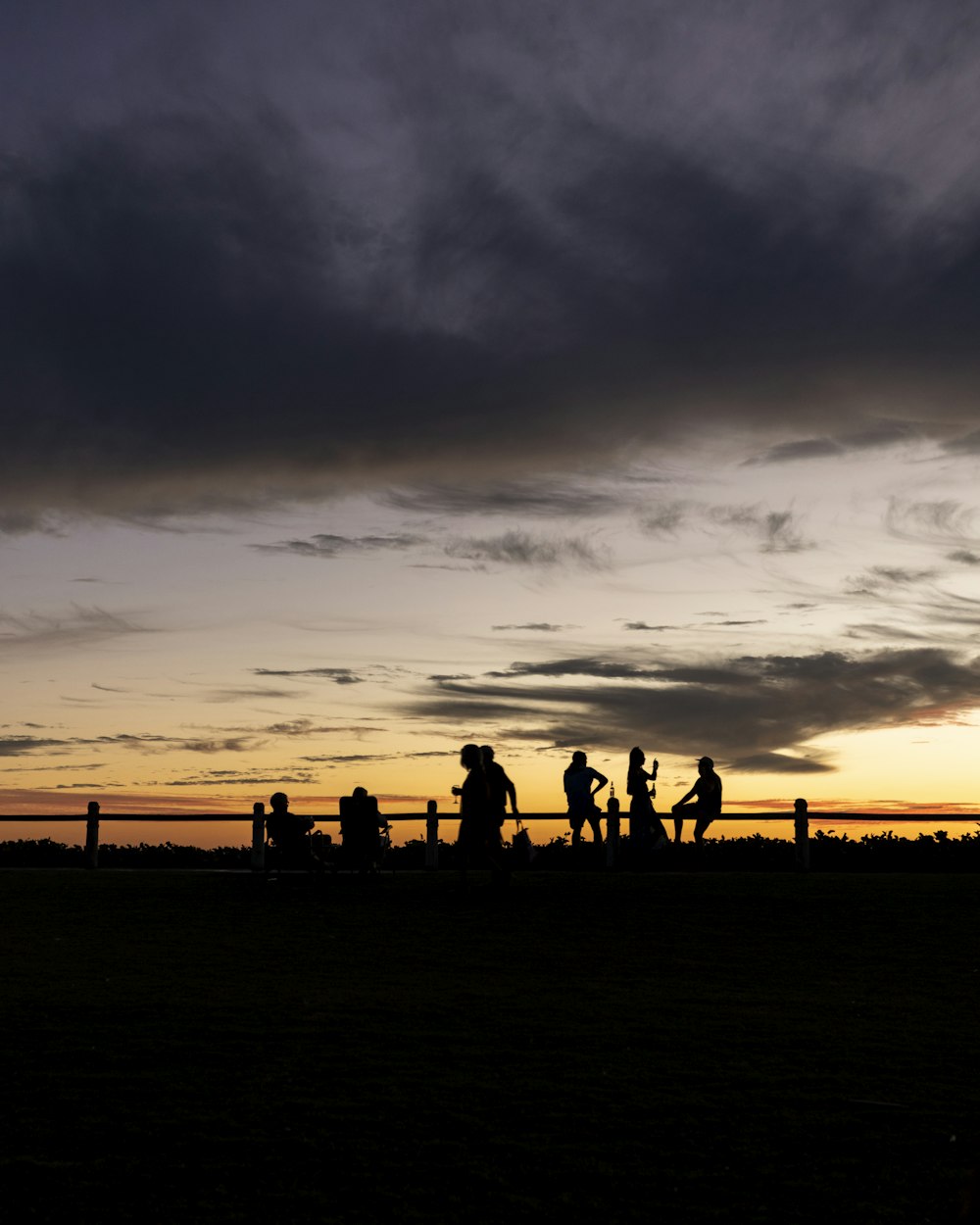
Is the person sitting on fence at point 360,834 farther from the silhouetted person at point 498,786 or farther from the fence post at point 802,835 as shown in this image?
the fence post at point 802,835

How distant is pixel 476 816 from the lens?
22844 millimetres

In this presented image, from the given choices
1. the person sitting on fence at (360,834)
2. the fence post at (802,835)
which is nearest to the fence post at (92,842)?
the person sitting on fence at (360,834)

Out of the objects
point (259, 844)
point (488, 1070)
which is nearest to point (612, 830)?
point (259, 844)

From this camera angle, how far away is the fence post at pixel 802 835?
2898 centimetres

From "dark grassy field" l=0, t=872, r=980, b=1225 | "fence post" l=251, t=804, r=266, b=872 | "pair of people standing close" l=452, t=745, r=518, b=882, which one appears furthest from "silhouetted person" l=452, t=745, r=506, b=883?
"fence post" l=251, t=804, r=266, b=872

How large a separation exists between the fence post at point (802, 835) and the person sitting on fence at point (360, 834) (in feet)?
29.3

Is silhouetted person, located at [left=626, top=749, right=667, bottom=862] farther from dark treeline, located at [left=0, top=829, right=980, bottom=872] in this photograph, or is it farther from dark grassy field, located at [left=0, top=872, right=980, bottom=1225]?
dark grassy field, located at [left=0, top=872, right=980, bottom=1225]

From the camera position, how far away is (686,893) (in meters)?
22.9

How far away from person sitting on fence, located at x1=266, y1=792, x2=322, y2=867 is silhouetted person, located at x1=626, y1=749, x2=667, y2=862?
245 inches

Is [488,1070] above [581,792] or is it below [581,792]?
below

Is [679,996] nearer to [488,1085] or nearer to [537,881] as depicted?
[488,1085]

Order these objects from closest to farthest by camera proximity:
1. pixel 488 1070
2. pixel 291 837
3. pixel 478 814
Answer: pixel 488 1070, pixel 478 814, pixel 291 837

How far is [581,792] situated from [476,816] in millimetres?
5295

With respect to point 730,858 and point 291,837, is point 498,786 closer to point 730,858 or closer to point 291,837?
point 291,837
